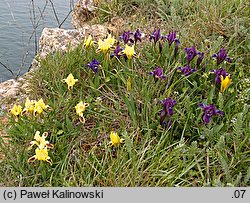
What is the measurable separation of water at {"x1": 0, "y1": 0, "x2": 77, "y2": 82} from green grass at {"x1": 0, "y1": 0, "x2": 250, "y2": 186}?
112 inches

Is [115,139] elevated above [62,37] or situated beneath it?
situated beneath

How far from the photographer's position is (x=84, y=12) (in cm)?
555

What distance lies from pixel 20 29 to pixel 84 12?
A: 189cm

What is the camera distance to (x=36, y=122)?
9.10ft

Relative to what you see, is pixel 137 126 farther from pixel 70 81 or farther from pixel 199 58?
pixel 199 58

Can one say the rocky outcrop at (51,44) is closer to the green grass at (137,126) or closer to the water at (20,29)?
the green grass at (137,126)

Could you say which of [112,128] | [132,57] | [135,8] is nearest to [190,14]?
[135,8]

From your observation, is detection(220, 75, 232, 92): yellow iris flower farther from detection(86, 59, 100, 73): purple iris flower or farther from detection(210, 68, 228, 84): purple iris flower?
detection(86, 59, 100, 73): purple iris flower

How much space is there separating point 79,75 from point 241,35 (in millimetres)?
1547

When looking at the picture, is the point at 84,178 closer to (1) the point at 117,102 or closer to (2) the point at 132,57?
(1) the point at 117,102

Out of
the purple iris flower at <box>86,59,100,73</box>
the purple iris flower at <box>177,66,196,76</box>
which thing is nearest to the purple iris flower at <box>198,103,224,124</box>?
the purple iris flower at <box>177,66,196,76</box>

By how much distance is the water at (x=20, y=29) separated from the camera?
242 inches
